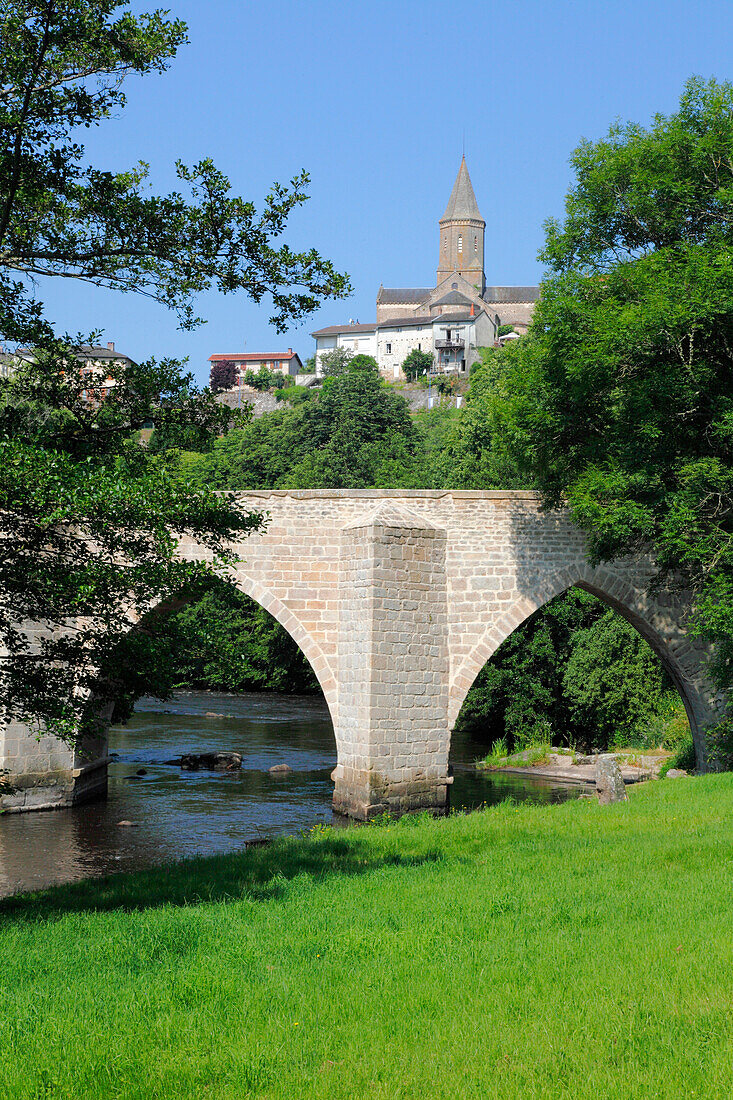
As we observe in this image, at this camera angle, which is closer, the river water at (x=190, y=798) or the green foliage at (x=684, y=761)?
Result: the river water at (x=190, y=798)

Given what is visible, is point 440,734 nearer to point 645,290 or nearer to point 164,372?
point 645,290

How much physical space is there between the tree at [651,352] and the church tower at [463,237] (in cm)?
8446

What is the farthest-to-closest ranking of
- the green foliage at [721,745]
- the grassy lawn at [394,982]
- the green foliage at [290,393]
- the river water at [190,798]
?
the green foliage at [290,393] < the green foliage at [721,745] < the river water at [190,798] < the grassy lawn at [394,982]

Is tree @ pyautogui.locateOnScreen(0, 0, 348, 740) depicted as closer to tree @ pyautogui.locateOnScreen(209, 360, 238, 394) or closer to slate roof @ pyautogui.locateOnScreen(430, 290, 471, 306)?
tree @ pyautogui.locateOnScreen(209, 360, 238, 394)

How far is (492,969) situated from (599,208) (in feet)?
35.4

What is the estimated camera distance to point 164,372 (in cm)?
686

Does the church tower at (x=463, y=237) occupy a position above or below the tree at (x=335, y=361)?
above

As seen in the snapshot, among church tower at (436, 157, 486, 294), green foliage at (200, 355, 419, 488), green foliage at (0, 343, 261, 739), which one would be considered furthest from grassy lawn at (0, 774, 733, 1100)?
church tower at (436, 157, 486, 294)

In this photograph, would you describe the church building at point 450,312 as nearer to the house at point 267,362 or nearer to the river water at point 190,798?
the house at point 267,362

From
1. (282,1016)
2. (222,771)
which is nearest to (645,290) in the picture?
(282,1016)

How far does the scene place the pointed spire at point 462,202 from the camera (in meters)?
95.6

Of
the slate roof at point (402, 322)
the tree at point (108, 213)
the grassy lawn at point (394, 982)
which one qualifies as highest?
the slate roof at point (402, 322)

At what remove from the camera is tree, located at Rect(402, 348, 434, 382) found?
266ft

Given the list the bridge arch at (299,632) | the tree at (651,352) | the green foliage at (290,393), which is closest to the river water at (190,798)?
the bridge arch at (299,632)
